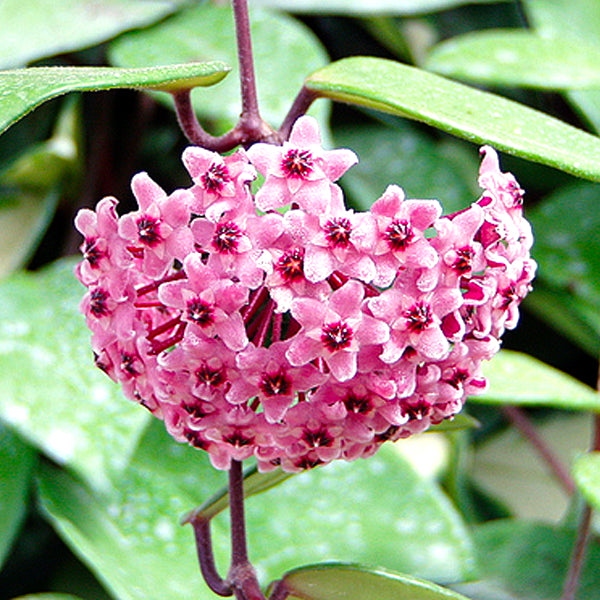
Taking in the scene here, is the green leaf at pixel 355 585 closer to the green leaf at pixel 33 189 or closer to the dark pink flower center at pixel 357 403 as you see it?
the dark pink flower center at pixel 357 403

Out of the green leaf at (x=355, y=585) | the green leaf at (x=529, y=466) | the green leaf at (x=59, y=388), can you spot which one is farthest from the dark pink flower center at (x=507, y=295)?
the green leaf at (x=529, y=466)

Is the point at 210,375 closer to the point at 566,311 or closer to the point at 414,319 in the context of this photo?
the point at 414,319

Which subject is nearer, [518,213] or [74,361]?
[518,213]

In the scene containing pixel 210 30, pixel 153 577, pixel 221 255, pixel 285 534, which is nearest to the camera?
pixel 221 255

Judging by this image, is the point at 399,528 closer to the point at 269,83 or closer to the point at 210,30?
the point at 269,83

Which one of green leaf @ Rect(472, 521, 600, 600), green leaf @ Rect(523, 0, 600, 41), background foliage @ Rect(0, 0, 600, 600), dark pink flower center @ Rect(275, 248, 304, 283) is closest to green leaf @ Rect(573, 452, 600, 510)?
background foliage @ Rect(0, 0, 600, 600)

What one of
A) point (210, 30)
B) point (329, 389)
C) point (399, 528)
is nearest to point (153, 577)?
point (399, 528)

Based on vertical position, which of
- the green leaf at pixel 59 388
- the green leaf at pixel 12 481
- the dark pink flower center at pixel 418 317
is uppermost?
the dark pink flower center at pixel 418 317

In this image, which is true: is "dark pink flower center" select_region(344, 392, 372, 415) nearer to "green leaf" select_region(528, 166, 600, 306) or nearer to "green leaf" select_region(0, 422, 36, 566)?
"green leaf" select_region(0, 422, 36, 566)
